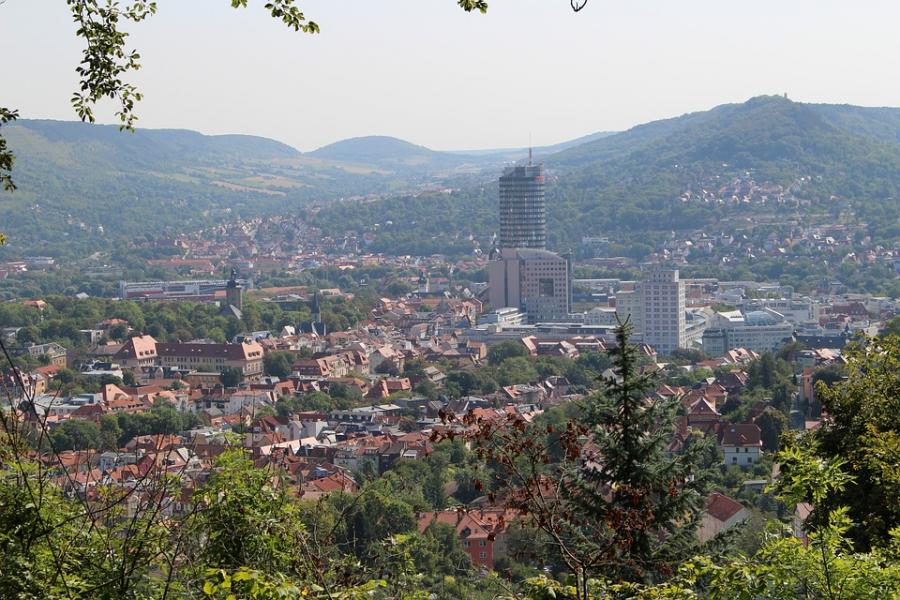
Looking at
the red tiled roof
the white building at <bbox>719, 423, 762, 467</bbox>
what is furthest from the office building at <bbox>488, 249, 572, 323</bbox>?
the red tiled roof

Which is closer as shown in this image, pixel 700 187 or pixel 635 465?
pixel 635 465

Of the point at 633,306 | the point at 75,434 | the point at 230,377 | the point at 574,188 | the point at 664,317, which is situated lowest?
the point at 574,188

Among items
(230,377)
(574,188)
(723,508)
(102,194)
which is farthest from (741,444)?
(102,194)

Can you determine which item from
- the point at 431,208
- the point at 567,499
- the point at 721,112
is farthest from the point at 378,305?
the point at 721,112

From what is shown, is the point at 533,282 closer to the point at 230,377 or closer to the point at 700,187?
the point at 230,377

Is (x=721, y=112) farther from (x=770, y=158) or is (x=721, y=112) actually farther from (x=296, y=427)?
(x=296, y=427)

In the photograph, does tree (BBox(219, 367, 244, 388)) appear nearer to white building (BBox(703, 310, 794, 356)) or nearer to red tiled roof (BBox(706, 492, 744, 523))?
white building (BBox(703, 310, 794, 356))
